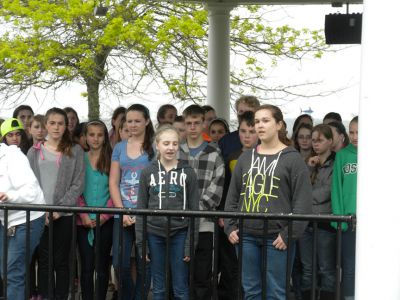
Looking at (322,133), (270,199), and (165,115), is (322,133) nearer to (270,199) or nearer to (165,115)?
(270,199)

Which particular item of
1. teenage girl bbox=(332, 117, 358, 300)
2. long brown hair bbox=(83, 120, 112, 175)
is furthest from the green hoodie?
long brown hair bbox=(83, 120, 112, 175)

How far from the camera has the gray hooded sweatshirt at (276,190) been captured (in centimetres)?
590

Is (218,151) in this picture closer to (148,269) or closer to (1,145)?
(148,269)

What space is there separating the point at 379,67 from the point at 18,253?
11.0ft

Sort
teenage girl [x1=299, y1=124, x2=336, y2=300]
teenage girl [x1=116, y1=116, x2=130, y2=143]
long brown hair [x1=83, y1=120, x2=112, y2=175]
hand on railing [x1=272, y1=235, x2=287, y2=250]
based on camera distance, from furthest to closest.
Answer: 1. teenage girl [x1=116, y1=116, x2=130, y2=143]
2. long brown hair [x1=83, y1=120, x2=112, y2=175]
3. teenage girl [x1=299, y1=124, x2=336, y2=300]
4. hand on railing [x1=272, y1=235, x2=287, y2=250]

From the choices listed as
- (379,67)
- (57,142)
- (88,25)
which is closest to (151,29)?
(88,25)

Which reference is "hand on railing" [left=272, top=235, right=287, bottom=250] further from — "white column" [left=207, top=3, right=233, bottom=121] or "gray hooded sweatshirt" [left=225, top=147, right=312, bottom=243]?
"white column" [left=207, top=3, right=233, bottom=121]

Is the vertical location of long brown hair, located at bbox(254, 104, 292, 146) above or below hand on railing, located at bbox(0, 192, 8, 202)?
above

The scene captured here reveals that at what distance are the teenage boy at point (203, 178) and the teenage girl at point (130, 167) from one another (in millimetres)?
332

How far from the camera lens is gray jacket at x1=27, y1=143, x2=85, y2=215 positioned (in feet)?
23.7

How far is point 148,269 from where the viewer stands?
22.9 ft

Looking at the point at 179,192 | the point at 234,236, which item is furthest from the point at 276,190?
the point at 179,192

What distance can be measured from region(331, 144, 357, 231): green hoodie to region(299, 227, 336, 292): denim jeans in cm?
20

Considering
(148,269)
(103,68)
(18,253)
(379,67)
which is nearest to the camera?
(379,67)
